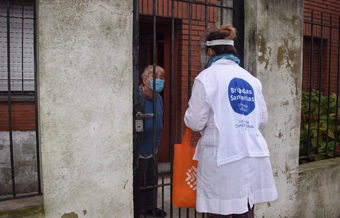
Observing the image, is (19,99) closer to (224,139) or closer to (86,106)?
(86,106)

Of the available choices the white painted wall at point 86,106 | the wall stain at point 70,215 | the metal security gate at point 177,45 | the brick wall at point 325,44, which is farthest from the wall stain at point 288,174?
the brick wall at point 325,44

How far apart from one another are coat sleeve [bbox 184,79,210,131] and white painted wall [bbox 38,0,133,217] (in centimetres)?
58

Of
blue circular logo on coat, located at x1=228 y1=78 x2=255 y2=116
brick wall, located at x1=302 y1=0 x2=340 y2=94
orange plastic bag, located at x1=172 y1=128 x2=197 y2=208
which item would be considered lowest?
orange plastic bag, located at x1=172 y1=128 x2=197 y2=208

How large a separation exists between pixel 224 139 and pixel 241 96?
0.33 m

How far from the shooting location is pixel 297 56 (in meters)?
3.90

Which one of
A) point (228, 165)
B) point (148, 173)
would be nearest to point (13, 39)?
point (148, 173)

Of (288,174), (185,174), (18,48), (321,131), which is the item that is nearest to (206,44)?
(185,174)

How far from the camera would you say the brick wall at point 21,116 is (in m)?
4.78

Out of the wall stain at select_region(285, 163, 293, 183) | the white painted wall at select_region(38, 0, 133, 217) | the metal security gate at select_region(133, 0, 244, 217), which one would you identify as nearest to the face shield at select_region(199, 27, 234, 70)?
the white painted wall at select_region(38, 0, 133, 217)

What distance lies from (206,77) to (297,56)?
1.93 metres

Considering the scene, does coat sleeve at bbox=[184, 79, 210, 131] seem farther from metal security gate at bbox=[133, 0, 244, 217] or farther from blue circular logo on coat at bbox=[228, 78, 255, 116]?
metal security gate at bbox=[133, 0, 244, 217]

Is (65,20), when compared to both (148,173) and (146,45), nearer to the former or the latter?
(148,173)

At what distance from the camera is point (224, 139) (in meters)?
2.39

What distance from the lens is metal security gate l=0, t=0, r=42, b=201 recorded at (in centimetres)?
479
